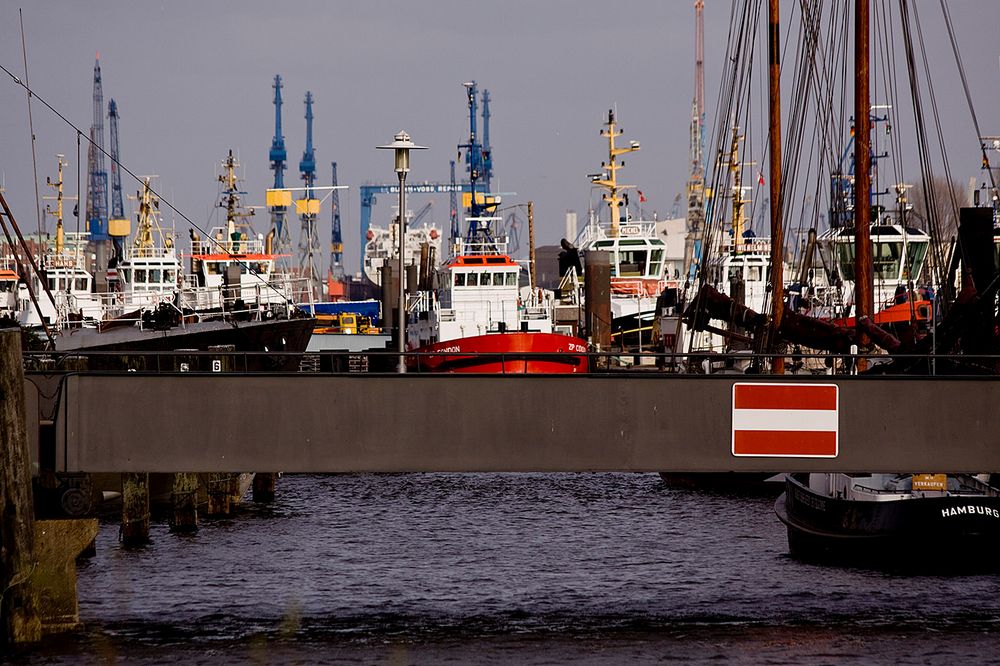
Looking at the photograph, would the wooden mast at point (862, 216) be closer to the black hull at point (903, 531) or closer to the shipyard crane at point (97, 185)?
the black hull at point (903, 531)

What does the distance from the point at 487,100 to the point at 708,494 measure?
13625 cm

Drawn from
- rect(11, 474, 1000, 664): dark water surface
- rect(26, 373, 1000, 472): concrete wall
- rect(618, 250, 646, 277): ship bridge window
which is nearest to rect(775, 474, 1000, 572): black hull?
rect(11, 474, 1000, 664): dark water surface

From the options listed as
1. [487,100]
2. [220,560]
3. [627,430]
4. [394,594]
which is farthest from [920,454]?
[487,100]

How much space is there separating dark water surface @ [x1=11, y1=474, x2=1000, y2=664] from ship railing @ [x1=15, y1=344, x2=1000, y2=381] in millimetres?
4687

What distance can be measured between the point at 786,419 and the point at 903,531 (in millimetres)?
10187

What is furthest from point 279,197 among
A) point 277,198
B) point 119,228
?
point 119,228

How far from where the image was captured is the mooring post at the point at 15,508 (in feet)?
59.7

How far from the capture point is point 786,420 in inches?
711

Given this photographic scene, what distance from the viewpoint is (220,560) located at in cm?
3088

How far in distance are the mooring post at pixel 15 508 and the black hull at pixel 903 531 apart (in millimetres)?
16943

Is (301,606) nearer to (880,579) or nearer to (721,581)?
(721,581)

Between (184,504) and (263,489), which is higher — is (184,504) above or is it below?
above

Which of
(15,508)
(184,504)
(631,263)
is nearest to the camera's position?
(15,508)

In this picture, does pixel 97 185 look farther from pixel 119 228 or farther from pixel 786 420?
pixel 786 420
